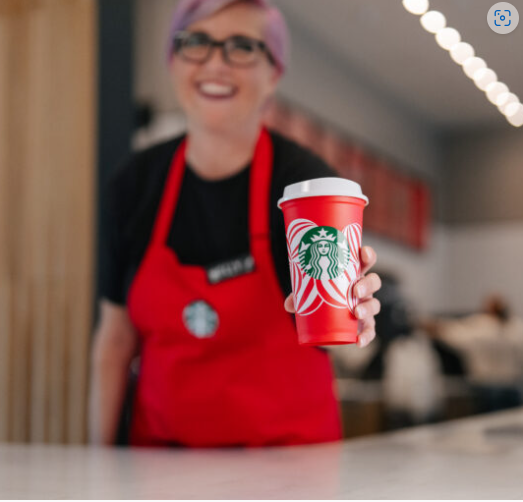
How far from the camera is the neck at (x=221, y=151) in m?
1.02

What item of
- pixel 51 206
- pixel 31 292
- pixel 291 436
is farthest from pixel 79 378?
pixel 291 436

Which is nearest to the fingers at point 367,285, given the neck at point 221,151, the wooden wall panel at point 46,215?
the neck at point 221,151

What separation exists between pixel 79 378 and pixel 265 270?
0.70 m

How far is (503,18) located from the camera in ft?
2.61

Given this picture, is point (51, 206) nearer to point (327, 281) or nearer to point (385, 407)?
point (327, 281)

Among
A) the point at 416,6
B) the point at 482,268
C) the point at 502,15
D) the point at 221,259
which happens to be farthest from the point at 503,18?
the point at 482,268

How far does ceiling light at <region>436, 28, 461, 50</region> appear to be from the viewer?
83cm

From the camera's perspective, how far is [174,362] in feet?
3.40

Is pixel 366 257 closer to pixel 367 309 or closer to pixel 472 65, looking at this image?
pixel 367 309

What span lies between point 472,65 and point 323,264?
41 cm

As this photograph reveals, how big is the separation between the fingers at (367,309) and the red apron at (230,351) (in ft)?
1.04

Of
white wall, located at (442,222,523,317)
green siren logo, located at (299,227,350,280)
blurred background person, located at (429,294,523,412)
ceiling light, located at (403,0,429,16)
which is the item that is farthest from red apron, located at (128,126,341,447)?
white wall, located at (442,222,523,317)

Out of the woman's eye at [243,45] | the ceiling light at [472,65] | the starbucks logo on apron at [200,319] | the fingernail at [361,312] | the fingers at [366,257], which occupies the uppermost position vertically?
the woman's eye at [243,45]

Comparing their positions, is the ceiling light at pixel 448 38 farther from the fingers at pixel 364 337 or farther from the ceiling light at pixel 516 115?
the fingers at pixel 364 337
